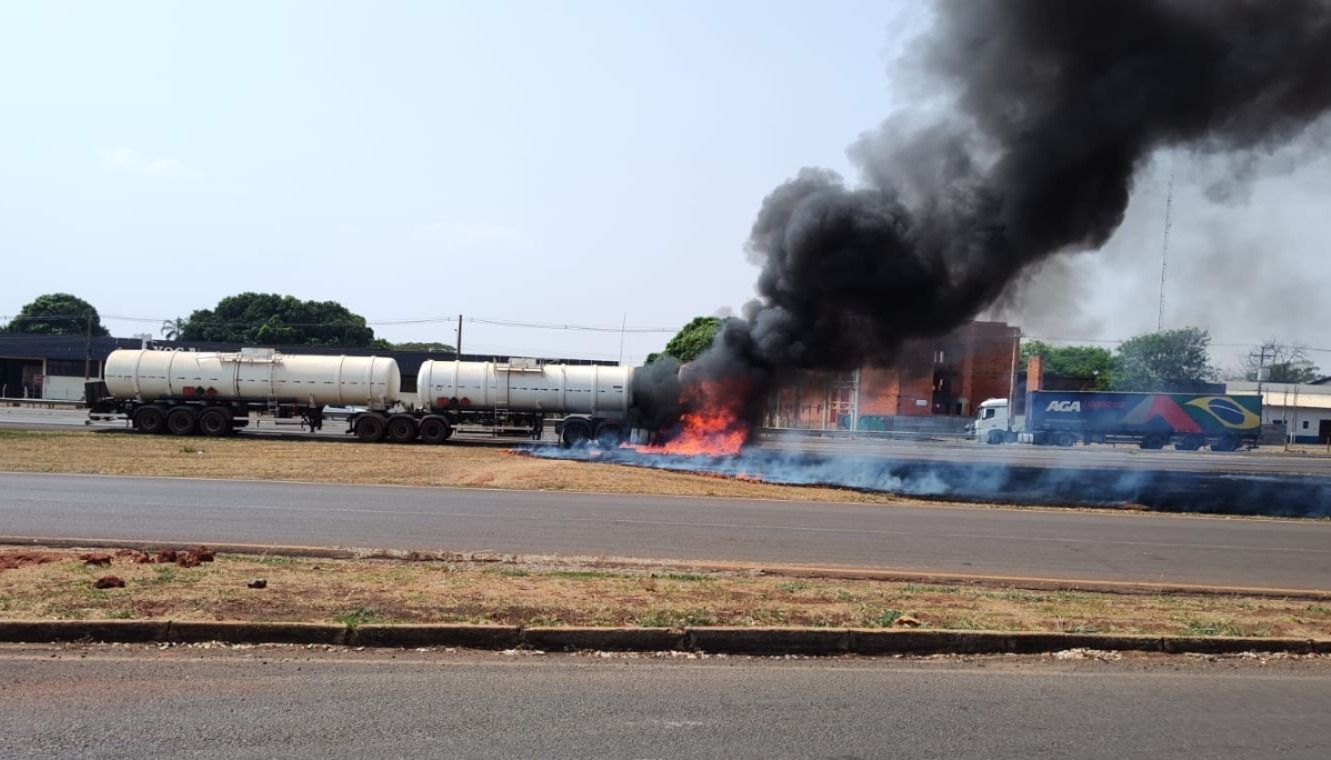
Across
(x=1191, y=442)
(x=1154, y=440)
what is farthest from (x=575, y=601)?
(x=1191, y=442)

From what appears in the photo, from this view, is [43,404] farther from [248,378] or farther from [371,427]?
[371,427]

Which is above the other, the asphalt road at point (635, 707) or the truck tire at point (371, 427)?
the truck tire at point (371, 427)

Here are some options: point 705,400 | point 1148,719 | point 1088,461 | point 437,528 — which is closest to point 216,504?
point 437,528

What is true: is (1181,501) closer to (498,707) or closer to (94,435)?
(498,707)

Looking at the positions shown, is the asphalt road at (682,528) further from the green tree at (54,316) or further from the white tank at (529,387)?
the green tree at (54,316)

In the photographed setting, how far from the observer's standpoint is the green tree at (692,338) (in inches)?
2079

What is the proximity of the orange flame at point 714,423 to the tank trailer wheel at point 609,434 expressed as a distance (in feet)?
4.30

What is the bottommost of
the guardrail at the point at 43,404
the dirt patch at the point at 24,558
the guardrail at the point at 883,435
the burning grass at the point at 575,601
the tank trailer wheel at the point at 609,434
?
the guardrail at the point at 43,404

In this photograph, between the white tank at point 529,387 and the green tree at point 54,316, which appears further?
the green tree at point 54,316

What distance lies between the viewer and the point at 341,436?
32.5 metres

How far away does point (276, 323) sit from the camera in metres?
86.6

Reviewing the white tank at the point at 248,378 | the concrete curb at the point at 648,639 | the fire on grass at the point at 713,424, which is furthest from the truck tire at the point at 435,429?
the concrete curb at the point at 648,639

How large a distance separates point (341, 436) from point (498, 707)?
2894 cm

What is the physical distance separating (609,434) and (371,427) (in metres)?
8.12
